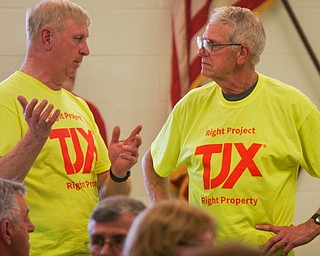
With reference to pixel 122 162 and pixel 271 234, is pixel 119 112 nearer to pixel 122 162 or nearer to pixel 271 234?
pixel 122 162

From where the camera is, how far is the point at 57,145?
2.76 metres

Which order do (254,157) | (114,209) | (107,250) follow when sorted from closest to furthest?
(107,250) < (114,209) < (254,157)

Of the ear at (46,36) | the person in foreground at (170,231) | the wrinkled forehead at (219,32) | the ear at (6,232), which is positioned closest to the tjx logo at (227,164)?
the wrinkled forehead at (219,32)

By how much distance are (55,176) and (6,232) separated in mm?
565

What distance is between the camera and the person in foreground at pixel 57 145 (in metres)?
2.67

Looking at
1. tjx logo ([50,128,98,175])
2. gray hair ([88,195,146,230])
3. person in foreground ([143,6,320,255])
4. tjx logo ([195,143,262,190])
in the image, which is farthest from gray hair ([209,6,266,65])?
gray hair ([88,195,146,230])

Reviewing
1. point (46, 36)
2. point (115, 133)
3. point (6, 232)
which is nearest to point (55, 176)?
point (115, 133)

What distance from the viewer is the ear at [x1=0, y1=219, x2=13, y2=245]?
7.18ft

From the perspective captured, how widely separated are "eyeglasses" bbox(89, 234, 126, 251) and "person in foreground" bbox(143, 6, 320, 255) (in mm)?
593

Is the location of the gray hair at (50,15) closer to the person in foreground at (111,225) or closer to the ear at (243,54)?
the ear at (243,54)

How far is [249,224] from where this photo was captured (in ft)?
8.91

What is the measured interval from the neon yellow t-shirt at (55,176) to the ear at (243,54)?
0.53 meters

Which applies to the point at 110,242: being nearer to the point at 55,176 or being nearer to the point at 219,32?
the point at 55,176

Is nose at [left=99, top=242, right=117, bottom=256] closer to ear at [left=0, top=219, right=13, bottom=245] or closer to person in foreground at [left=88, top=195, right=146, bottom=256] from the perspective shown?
person in foreground at [left=88, top=195, right=146, bottom=256]
